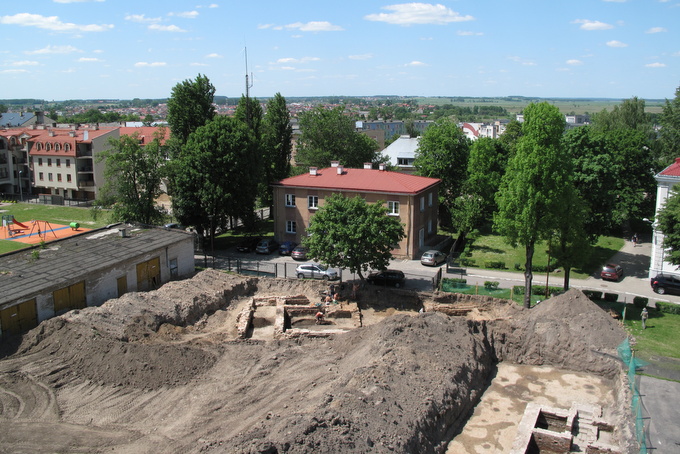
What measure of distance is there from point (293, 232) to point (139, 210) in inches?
507

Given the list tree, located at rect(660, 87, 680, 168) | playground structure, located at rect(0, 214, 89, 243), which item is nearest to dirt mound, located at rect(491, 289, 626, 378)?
playground structure, located at rect(0, 214, 89, 243)

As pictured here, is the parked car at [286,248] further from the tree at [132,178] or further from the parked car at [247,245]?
the tree at [132,178]

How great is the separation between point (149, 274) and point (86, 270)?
510 centimetres

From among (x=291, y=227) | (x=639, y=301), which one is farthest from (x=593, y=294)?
(x=291, y=227)

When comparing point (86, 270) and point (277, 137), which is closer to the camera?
point (86, 270)

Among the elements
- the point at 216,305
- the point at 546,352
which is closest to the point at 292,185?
the point at 216,305

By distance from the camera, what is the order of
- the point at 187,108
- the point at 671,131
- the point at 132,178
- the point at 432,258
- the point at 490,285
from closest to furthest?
the point at 490,285 < the point at 432,258 < the point at 132,178 < the point at 187,108 < the point at 671,131

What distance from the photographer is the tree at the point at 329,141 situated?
63.2m

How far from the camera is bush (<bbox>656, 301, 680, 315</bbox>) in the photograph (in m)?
33.1

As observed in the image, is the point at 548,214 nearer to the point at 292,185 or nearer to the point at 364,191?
the point at 364,191

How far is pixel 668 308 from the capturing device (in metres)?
33.2

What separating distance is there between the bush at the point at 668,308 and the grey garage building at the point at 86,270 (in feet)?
100

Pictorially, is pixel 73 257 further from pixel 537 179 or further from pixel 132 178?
pixel 537 179

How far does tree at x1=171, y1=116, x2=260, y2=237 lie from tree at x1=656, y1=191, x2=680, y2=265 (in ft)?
102
